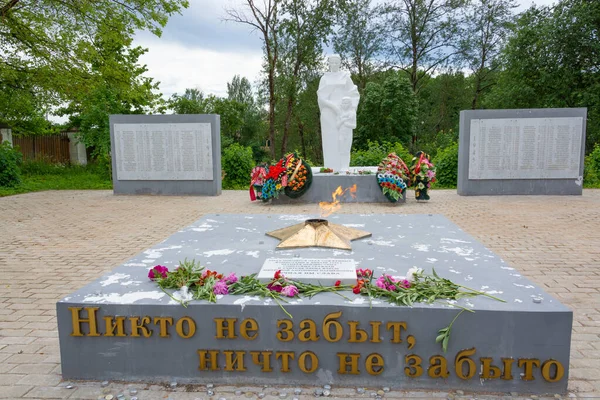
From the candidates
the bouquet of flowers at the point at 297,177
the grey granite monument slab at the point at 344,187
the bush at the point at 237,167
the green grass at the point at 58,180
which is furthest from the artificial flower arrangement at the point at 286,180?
the green grass at the point at 58,180

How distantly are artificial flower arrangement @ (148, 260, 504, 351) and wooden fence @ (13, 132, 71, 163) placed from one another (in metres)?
22.0

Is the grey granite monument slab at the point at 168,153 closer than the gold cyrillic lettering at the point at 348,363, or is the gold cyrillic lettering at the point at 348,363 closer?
the gold cyrillic lettering at the point at 348,363

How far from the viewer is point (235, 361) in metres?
2.51

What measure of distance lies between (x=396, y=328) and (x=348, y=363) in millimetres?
337

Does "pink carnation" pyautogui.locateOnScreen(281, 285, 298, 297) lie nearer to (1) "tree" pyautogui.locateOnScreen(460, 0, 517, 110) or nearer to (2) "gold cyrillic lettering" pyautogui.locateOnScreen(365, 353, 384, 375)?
(2) "gold cyrillic lettering" pyautogui.locateOnScreen(365, 353, 384, 375)

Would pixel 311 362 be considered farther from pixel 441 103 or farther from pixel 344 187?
pixel 441 103

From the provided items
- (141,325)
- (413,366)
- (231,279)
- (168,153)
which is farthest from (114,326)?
(168,153)

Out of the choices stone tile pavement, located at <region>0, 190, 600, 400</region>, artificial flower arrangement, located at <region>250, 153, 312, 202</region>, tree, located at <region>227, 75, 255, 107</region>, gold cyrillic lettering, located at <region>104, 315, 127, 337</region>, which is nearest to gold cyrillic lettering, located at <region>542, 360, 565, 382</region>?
stone tile pavement, located at <region>0, 190, 600, 400</region>

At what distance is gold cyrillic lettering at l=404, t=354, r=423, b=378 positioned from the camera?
241 cm

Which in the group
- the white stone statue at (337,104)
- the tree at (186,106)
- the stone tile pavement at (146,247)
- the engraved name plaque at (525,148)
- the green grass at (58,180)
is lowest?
the stone tile pavement at (146,247)

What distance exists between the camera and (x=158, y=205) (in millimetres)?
10195

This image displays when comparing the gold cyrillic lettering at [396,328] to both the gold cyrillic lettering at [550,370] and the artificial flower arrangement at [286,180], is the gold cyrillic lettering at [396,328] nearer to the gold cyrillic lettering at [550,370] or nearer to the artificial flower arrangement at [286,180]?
the gold cyrillic lettering at [550,370]

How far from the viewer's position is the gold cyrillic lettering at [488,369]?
7.75 ft

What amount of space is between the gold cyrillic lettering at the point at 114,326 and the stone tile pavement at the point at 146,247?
31 cm
